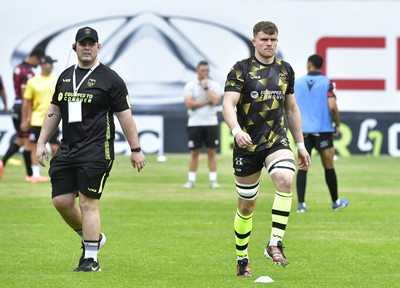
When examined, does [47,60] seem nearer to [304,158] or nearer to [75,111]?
[75,111]

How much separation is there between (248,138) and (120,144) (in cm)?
2058

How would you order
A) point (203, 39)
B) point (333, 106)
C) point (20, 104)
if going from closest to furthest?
point (333, 106) → point (20, 104) → point (203, 39)

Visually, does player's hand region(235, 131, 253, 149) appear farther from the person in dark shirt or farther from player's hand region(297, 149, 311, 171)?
player's hand region(297, 149, 311, 171)

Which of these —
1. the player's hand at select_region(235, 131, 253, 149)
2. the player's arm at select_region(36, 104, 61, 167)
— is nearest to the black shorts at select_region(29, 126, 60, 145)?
the player's arm at select_region(36, 104, 61, 167)

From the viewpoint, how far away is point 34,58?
20.9 meters

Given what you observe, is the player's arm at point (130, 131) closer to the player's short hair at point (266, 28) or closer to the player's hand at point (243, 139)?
the player's hand at point (243, 139)

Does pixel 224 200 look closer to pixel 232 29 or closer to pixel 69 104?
pixel 69 104

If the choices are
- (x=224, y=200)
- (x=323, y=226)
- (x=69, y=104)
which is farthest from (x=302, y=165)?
(x=224, y=200)

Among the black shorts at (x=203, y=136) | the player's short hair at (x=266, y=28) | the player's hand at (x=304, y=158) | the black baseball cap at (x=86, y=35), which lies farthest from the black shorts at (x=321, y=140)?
the black baseball cap at (x=86, y=35)

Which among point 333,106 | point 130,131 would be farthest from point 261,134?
point 333,106

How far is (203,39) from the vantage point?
30.8 m

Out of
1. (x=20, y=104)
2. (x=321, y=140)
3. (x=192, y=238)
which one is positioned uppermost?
(x=321, y=140)

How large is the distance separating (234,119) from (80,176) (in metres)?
1.49

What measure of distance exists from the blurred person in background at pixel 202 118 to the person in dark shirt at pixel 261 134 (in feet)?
33.1
